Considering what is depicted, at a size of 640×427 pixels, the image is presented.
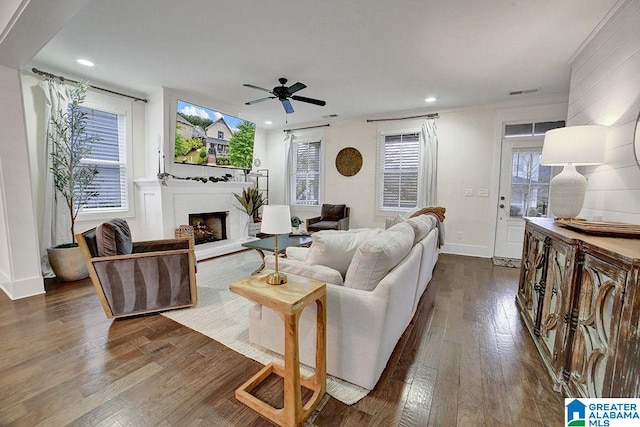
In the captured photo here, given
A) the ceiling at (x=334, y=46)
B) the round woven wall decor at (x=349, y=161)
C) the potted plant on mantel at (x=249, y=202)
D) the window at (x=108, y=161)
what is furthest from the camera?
the round woven wall decor at (x=349, y=161)

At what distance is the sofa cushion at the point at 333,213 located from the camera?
5.69 meters

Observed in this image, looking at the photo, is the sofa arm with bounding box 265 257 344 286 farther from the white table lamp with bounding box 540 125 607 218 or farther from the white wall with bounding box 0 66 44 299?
the white wall with bounding box 0 66 44 299

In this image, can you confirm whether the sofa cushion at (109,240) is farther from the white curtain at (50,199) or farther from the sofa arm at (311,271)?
the white curtain at (50,199)

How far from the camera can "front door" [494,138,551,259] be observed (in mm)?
4262

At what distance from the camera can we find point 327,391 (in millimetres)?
1578

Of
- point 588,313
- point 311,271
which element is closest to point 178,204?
point 311,271

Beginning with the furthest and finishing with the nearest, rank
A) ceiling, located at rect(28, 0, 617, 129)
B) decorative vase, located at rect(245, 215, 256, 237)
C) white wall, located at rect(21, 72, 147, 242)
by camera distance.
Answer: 1. decorative vase, located at rect(245, 215, 256, 237)
2. white wall, located at rect(21, 72, 147, 242)
3. ceiling, located at rect(28, 0, 617, 129)

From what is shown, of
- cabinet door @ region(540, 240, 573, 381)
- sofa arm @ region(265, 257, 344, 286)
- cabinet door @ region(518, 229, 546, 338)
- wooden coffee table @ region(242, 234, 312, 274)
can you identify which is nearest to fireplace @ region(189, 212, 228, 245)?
wooden coffee table @ region(242, 234, 312, 274)

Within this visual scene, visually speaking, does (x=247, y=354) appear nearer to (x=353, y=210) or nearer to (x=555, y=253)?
(x=555, y=253)

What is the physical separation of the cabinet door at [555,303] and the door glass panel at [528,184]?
9.94 ft

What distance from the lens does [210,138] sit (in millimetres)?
4613

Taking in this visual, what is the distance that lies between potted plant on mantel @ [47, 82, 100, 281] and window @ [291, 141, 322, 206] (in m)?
3.80

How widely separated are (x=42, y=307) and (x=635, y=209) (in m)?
Answer: 4.96

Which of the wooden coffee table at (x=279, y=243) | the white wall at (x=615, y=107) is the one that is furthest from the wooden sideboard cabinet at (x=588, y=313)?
the wooden coffee table at (x=279, y=243)
